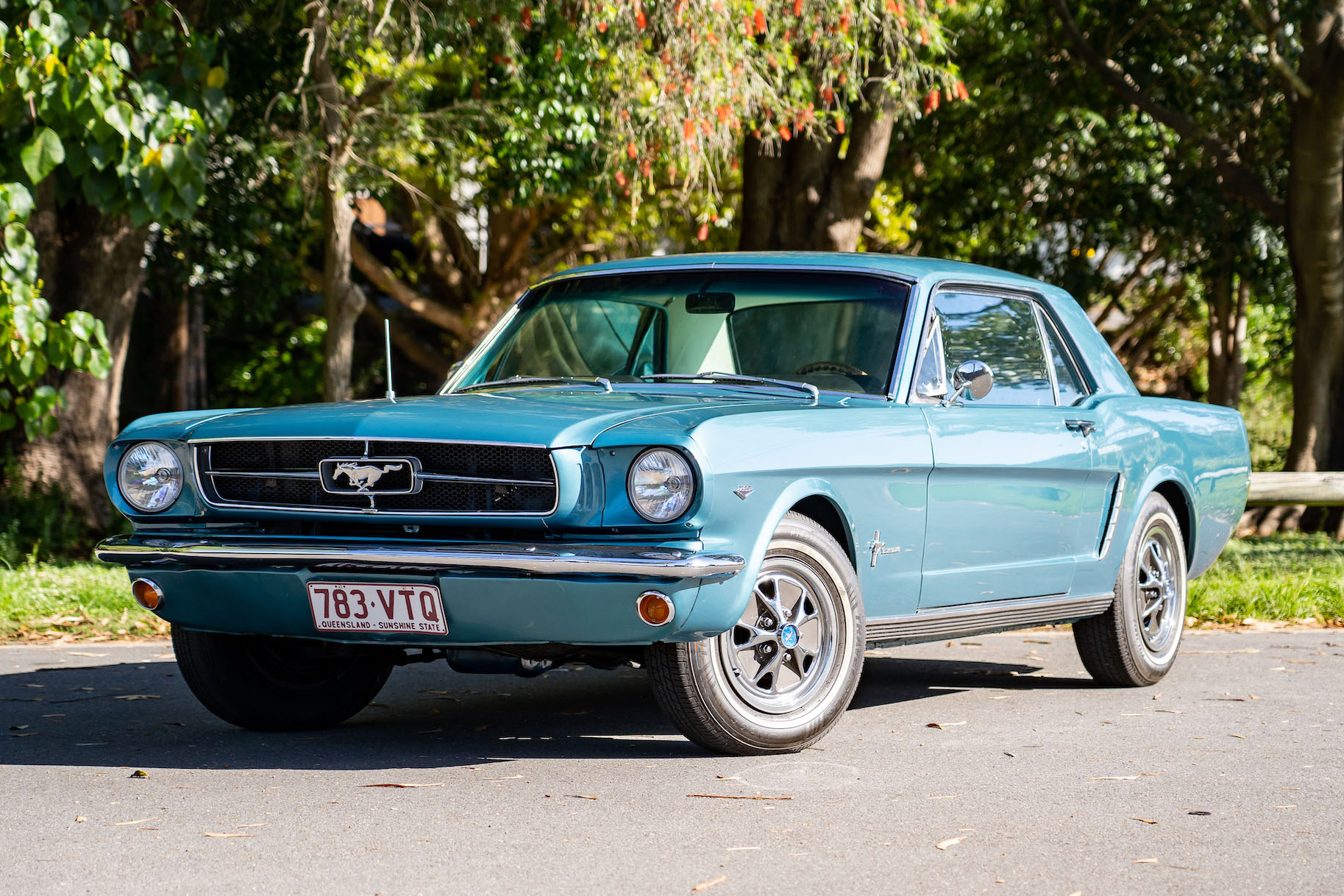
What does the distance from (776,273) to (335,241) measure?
694cm

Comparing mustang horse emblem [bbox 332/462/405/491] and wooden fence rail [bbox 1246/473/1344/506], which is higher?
mustang horse emblem [bbox 332/462/405/491]

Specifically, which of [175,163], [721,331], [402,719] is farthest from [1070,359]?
[175,163]

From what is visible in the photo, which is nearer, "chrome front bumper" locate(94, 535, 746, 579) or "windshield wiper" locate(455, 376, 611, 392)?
"chrome front bumper" locate(94, 535, 746, 579)

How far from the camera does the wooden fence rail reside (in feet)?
35.2

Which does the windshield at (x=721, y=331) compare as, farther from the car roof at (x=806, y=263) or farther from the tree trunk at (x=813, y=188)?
the tree trunk at (x=813, y=188)

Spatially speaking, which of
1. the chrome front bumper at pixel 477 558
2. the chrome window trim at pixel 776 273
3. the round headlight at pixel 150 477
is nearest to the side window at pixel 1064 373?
the chrome window trim at pixel 776 273

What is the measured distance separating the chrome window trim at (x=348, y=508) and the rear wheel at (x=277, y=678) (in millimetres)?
573

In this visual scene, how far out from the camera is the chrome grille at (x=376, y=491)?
4875 mm

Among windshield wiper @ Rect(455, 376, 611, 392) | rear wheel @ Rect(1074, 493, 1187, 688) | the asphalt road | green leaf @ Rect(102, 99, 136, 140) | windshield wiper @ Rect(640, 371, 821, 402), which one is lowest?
the asphalt road

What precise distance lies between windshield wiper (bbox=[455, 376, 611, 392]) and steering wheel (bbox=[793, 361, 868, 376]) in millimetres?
687

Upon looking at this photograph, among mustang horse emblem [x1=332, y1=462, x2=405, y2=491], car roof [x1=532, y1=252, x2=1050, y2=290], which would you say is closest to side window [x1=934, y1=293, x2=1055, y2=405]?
car roof [x1=532, y1=252, x2=1050, y2=290]

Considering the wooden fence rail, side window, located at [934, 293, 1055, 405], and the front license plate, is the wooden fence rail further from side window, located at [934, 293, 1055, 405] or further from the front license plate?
the front license plate

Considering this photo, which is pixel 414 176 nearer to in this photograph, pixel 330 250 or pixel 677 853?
pixel 330 250

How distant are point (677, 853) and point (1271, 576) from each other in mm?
7421
